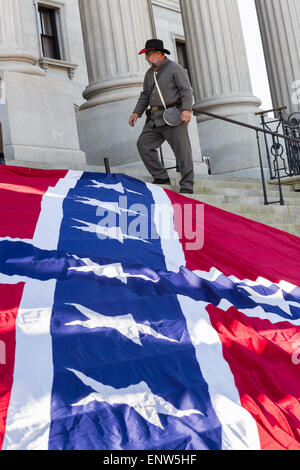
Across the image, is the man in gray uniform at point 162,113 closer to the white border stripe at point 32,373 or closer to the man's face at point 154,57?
the man's face at point 154,57

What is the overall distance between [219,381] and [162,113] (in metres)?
5.69

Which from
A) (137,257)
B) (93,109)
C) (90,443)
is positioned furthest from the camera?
(93,109)

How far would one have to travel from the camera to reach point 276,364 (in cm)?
520

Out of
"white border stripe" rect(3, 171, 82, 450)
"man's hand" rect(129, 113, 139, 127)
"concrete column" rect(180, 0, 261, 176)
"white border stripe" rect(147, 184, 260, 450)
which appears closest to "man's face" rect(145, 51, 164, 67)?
"man's hand" rect(129, 113, 139, 127)

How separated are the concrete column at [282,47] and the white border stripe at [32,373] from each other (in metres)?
11.2

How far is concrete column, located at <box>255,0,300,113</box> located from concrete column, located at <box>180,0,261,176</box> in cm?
148

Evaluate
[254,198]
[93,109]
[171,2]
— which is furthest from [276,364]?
[171,2]

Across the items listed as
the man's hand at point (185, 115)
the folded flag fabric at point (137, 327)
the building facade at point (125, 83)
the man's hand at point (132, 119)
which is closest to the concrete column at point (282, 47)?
the building facade at point (125, 83)

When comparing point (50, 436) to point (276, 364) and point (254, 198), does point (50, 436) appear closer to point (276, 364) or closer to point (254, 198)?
point (276, 364)

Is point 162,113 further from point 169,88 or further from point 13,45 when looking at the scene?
point 13,45

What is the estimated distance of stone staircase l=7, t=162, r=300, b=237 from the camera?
9586 millimetres

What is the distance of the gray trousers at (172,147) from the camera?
9.71m

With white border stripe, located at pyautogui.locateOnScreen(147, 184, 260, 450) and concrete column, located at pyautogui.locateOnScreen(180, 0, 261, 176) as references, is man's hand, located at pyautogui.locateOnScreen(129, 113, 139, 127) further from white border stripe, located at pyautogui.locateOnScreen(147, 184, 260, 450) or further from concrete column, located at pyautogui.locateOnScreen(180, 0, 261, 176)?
concrete column, located at pyautogui.locateOnScreen(180, 0, 261, 176)

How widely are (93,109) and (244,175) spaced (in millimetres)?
3613
